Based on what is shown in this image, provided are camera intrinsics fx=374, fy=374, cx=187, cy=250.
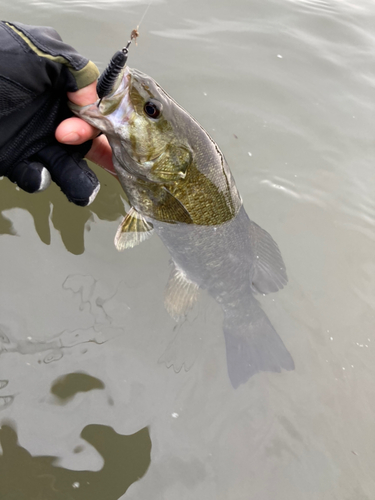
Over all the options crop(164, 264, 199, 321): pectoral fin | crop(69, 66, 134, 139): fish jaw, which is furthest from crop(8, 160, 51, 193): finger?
crop(164, 264, 199, 321): pectoral fin

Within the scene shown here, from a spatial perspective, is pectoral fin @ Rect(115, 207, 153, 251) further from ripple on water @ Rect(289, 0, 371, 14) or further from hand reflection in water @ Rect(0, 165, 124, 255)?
ripple on water @ Rect(289, 0, 371, 14)

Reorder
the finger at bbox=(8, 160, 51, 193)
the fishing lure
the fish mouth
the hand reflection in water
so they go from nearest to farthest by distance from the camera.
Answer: the fishing lure, the fish mouth, the finger at bbox=(8, 160, 51, 193), the hand reflection in water

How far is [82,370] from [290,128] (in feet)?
10.3

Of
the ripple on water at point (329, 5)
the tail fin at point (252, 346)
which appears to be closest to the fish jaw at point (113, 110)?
the tail fin at point (252, 346)

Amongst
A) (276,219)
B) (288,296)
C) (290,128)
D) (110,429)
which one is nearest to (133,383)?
(110,429)

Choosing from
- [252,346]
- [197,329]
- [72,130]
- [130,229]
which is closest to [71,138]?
[72,130]

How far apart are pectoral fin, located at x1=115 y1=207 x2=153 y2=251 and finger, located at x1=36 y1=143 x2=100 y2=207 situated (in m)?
0.33

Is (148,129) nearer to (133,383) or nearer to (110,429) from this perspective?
(133,383)

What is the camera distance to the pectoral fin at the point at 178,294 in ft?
9.37

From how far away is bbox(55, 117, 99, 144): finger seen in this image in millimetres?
2096

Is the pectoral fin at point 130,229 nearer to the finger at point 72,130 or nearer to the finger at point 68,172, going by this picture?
the finger at point 68,172

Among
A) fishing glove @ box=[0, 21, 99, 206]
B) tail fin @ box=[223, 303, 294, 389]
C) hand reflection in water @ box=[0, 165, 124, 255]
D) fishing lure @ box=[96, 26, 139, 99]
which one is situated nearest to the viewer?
fishing lure @ box=[96, 26, 139, 99]

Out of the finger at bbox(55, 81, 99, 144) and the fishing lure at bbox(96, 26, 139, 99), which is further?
the finger at bbox(55, 81, 99, 144)

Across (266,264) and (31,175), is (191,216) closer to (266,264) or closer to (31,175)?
(266,264)
